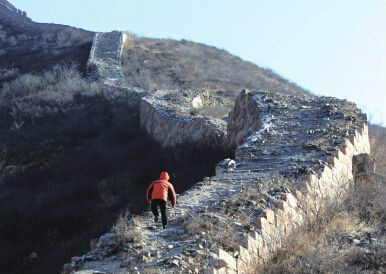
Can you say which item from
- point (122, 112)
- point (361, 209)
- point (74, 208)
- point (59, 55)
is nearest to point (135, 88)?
point (122, 112)

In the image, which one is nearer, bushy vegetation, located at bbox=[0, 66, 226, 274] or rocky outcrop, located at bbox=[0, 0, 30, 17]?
Result: bushy vegetation, located at bbox=[0, 66, 226, 274]

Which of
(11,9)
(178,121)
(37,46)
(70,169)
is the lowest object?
(70,169)

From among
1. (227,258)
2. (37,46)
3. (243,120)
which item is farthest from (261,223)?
(37,46)

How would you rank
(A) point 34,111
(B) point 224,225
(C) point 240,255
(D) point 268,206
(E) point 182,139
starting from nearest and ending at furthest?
(C) point 240,255 < (B) point 224,225 < (D) point 268,206 < (E) point 182,139 < (A) point 34,111

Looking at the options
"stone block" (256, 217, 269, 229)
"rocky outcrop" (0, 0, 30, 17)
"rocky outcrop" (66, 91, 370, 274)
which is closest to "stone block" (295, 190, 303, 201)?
"rocky outcrop" (66, 91, 370, 274)

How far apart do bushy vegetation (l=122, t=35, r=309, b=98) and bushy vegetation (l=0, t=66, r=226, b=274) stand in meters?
4.81

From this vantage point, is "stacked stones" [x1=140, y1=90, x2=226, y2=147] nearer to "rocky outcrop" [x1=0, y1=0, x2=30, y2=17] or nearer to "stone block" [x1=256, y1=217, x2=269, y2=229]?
"stone block" [x1=256, y1=217, x2=269, y2=229]

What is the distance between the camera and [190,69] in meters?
33.4

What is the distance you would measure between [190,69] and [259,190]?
24.7m

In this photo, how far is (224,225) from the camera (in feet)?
26.2

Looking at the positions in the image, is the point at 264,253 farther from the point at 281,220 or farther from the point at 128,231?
the point at 128,231

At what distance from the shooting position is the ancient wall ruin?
7.23m

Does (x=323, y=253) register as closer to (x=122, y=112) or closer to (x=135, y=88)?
(x=122, y=112)

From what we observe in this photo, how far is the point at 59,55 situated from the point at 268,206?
27999mm
